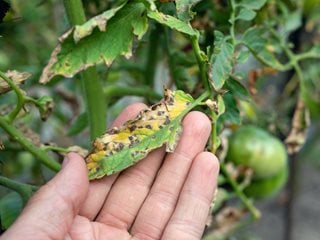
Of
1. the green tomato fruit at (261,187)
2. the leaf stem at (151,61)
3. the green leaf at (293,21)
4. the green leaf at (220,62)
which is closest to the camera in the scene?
the green leaf at (220,62)

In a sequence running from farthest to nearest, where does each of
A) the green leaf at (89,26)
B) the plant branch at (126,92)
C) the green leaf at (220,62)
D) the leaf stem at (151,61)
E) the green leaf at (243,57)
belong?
the leaf stem at (151,61) < the plant branch at (126,92) < the green leaf at (243,57) < the green leaf at (220,62) < the green leaf at (89,26)

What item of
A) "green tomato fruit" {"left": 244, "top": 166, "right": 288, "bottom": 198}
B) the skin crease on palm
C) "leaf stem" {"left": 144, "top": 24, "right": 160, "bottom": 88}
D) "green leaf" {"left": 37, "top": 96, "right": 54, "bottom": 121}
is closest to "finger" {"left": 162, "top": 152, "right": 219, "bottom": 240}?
the skin crease on palm

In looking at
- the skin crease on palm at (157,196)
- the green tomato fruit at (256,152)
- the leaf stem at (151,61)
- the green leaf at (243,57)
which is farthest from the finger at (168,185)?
→ the green tomato fruit at (256,152)

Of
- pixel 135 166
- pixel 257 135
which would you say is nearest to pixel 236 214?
pixel 257 135

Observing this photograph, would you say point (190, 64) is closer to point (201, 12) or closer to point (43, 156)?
point (201, 12)

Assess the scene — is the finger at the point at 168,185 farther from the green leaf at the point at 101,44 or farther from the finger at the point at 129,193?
the green leaf at the point at 101,44

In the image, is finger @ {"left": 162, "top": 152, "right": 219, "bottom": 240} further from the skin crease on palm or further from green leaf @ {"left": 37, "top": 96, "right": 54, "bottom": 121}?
green leaf @ {"left": 37, "top": 96, "right": 54, "bottom": 121}
